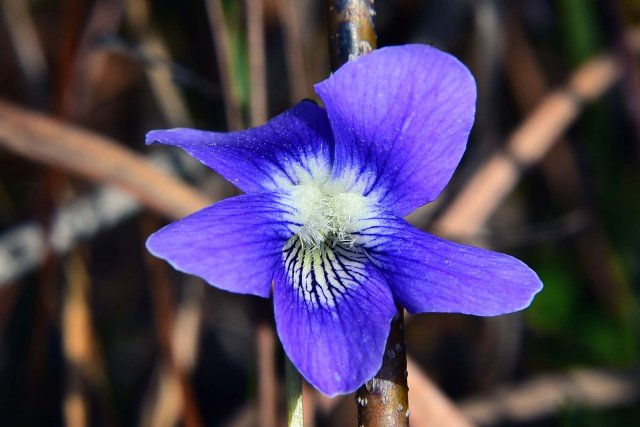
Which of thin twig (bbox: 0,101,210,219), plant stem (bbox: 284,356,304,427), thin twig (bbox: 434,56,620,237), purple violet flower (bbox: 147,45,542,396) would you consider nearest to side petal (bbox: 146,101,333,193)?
purple violet flower (bbox: 147,45,542,396)

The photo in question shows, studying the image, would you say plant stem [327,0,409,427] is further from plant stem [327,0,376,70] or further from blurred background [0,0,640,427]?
blurred background [0,0,640,427]

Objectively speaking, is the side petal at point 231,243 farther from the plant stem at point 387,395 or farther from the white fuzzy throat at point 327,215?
the plant stem at point 387,395

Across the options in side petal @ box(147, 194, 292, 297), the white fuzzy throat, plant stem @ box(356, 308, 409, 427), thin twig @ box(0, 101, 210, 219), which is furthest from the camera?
thin twig @ box(0, 101, 210, 219)

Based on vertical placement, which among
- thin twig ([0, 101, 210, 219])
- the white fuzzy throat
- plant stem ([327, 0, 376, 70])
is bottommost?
the white fuzzy throat

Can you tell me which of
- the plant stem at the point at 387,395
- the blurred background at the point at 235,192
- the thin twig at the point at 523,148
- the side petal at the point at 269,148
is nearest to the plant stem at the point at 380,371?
the plant stem at the point at 387,395

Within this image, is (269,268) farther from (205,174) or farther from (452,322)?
(452,322)

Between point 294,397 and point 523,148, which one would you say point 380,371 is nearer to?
point 294,397

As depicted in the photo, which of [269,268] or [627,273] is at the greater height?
[627,273]

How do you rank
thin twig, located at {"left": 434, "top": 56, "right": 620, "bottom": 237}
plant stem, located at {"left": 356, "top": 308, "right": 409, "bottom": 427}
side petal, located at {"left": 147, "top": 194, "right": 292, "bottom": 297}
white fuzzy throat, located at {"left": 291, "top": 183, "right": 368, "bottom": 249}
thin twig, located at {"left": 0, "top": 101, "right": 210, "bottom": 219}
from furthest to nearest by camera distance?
thin twig, located at {"left": 434, "top": 56, "right": 620, "bottom": 237}, thin twig, located at {"left": 0, "top": 101, "right": 210, "bottom": 219}, white fuzzy throat, located at {"left": 291, "top": 183, "right": 368, "bottom": 249}, plant stem, located at {"left": 356, "top": 308, "right": 409, "bottom": 427}, side petal, located at {"left": 147, "top": 194, "right": 292, "bottom": 297}

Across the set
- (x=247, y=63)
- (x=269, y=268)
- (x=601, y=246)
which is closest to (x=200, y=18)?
(x=247, y=63)
